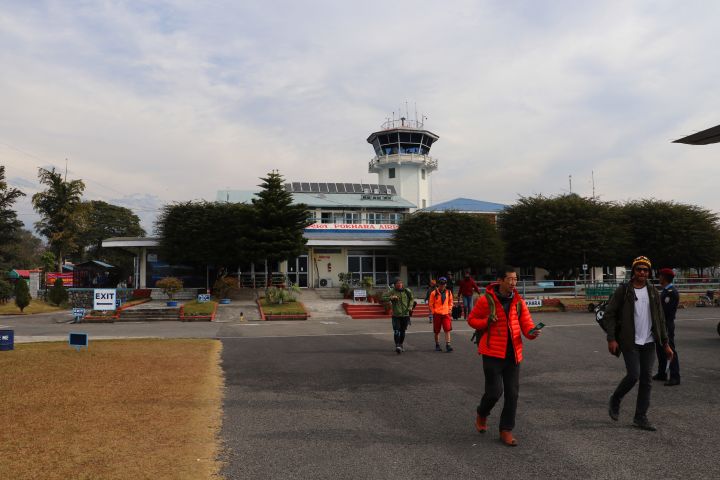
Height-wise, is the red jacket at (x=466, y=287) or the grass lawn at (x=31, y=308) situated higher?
the red jacket at (x=466, y=287)

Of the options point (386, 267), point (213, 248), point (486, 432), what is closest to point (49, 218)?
point (213, 248)

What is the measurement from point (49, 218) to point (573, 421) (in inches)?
1820

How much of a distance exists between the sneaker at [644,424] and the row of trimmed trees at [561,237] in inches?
1142

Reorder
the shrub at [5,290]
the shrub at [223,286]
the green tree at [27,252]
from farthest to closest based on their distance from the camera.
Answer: the green tree at [27,252]
the shrub at [223,286]
the shrub at [5,290]

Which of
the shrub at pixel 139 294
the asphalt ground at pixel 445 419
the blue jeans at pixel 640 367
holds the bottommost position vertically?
the asphalt ground at pixel 445 419

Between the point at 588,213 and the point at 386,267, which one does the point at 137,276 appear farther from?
the point at 588,213

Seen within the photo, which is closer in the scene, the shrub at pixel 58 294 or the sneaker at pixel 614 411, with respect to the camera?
the sneaker at pixel 614 411

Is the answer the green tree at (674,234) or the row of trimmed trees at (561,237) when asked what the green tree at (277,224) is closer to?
the row of trimmed trees at (561,237)

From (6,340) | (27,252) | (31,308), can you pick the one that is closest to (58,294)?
(31,308)

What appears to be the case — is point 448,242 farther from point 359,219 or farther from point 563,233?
point 359,219

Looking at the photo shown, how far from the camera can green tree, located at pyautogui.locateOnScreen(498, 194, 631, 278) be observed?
35719 millimetres

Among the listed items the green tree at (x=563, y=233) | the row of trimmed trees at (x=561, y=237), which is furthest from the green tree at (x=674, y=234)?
the green tree at (x=563, y=233)

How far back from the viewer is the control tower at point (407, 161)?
5594 cm

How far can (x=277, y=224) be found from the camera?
30.9 metres
